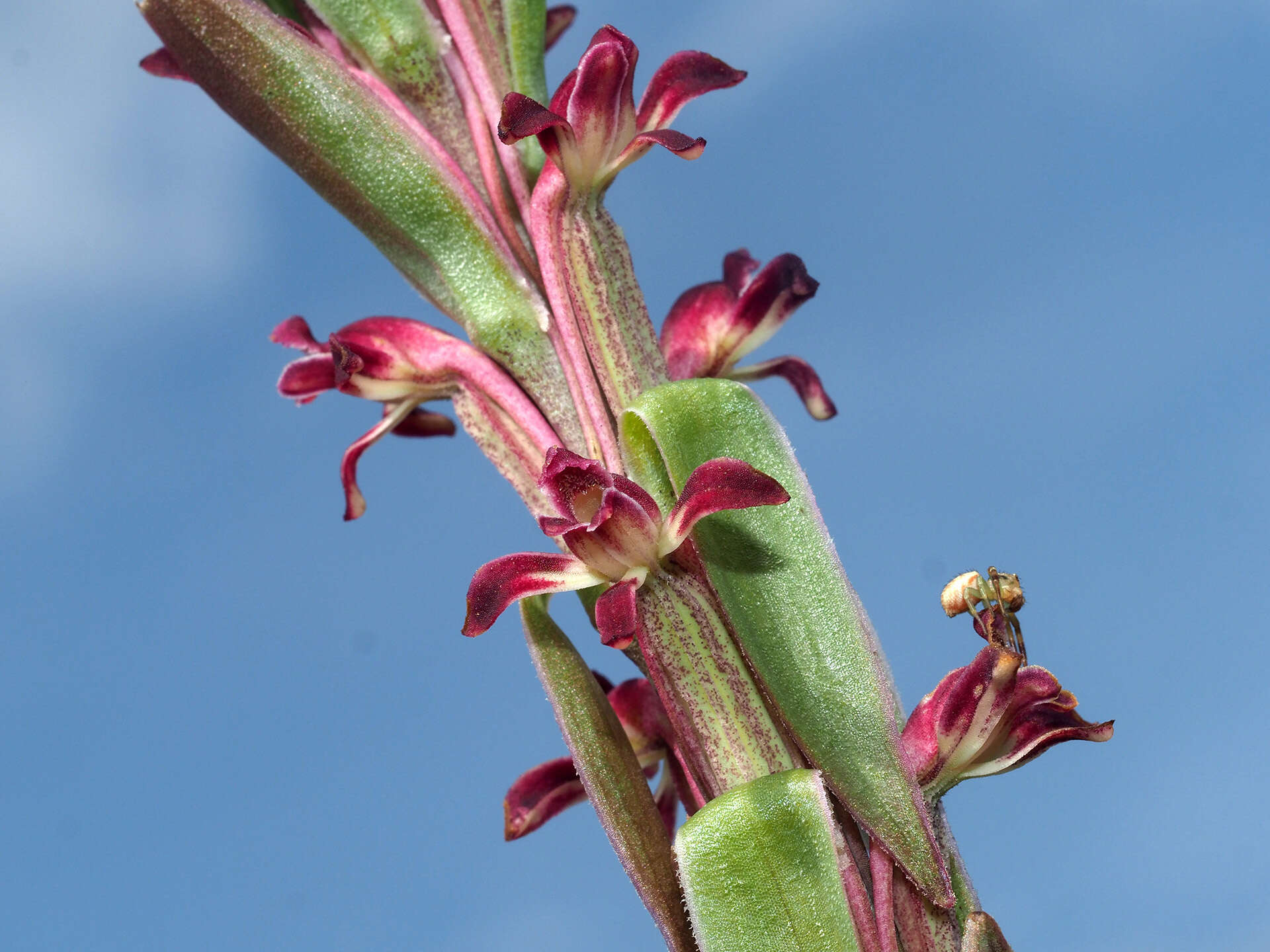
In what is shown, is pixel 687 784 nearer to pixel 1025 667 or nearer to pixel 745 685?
pixel 745 685

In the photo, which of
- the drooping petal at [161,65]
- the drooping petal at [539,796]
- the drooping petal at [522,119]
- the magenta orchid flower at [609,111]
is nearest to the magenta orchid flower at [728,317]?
the magenta orchid flower at [609,111]

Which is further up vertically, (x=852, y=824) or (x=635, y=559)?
(x=635, y=559)

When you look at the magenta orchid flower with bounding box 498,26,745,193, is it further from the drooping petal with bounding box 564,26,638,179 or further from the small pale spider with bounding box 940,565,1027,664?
Answer: the small pale spider with bounding box 940,565,1027,664

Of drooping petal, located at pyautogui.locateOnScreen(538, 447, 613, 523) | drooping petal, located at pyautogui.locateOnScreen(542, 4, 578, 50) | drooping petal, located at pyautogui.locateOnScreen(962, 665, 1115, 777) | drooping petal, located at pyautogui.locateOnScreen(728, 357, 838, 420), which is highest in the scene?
drooping petal, located at pyautogui.locateOnScreen(542, 4, 578, 50)

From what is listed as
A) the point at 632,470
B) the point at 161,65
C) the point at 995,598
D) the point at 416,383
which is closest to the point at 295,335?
the point at 416,383

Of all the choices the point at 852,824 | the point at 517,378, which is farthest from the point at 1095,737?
the point at 517,378

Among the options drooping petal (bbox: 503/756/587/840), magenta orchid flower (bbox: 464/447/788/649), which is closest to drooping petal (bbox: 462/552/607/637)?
magenta orchid flower (bbox: 464/447/788/649)
